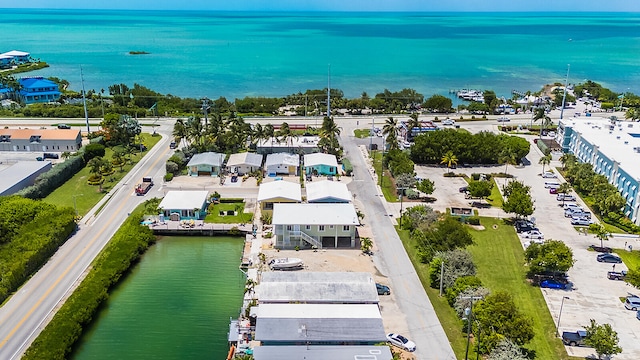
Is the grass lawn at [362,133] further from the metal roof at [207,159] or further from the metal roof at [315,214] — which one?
the metal roof at [315,214]

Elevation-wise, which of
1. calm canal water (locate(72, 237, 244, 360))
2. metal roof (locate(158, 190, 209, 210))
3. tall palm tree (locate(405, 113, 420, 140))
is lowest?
calm canal water (locate(72, 237, 244, 360))

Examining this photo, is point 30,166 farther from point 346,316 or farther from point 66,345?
point 346,316

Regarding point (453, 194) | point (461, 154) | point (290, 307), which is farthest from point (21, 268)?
point (461, 154)

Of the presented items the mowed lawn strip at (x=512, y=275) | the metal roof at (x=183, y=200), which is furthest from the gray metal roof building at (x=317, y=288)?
the metal roof at (x=183, y=200)

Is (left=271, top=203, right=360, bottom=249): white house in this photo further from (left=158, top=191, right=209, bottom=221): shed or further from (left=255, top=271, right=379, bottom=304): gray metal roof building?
(left=158, top=191, right=209, bottom=221): shed

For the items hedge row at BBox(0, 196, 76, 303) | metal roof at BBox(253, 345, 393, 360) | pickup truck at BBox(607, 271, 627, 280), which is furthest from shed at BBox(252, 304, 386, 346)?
pickup truck at BBox(607, 271, 627, 280)

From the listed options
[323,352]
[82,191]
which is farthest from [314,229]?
[82,191]

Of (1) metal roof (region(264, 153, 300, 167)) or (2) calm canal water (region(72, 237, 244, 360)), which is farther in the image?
(1) metal roof (region(264, 153, 300, 167))
